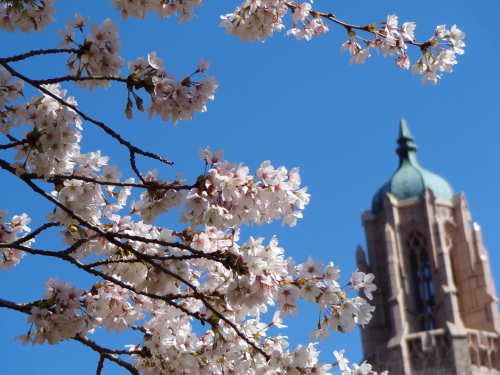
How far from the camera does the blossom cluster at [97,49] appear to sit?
4.41 meters

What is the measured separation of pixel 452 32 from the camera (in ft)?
18.1

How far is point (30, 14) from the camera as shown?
4.57 m

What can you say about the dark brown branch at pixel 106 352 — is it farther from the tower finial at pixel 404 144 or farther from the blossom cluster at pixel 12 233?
the tower finial at pixel 404 144

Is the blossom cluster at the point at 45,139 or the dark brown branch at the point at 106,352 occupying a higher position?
the blossom cluster at the point at 45,139

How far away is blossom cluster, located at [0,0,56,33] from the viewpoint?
180 inches

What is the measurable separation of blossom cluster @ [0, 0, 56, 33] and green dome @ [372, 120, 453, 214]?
4810 centimetres

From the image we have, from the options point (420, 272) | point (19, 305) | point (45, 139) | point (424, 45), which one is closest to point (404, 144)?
point (420, 272)

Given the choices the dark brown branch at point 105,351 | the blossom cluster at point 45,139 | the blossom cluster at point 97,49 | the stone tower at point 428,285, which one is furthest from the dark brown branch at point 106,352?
the stone tower at point 428,285

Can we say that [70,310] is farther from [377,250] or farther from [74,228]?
[377,250]

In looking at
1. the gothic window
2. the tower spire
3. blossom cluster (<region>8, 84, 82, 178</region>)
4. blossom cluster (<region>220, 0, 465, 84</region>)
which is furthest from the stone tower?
blossom cluster (<region>8, 84, 82, 178</region>)

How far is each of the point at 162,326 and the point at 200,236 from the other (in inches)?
A: 28.3

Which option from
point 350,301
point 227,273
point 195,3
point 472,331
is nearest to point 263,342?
point 227,273

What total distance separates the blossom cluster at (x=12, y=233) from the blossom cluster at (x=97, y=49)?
1.54 m

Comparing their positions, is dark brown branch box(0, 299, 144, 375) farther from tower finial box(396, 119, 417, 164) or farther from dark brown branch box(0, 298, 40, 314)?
tower finial box(396, 119, 417, 164)
